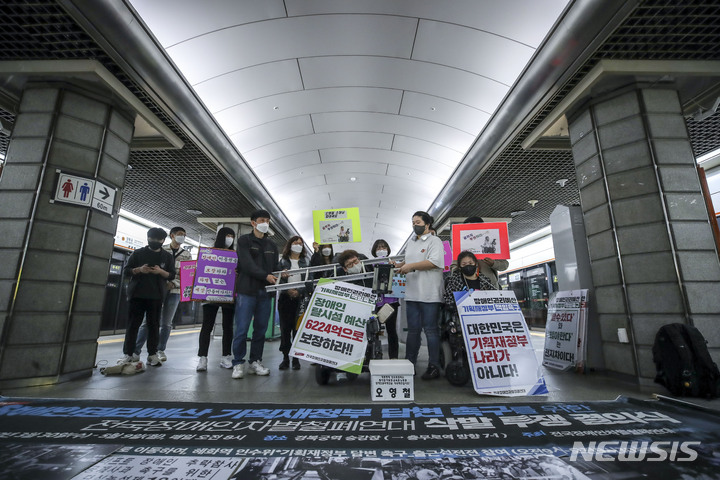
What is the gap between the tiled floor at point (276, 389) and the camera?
2367 mm

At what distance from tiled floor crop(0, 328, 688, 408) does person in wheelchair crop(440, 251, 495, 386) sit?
0.47 ft

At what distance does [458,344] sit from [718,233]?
287cm

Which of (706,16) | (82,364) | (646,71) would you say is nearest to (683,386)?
(646,71)

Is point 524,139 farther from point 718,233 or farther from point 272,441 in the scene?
point 272,441

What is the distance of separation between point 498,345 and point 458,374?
1.44 feet

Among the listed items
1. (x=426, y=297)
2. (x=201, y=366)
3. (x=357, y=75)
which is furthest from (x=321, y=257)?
(x=357, y=75)

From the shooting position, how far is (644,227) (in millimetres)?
3156

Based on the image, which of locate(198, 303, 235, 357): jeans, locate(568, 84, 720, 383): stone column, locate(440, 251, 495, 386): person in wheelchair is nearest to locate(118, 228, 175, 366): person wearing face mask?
locate(198, 303, 235, 357): jeans

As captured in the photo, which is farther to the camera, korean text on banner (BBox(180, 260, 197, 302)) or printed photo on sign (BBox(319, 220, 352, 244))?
printed photo on sign (BBox(319, 220, 352, 244))

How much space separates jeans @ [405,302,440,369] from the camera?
303 centimetres

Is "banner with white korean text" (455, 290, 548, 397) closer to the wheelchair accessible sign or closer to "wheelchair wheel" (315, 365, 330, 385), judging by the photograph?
"wheelchair wheel" (315, 365, 330, 385)

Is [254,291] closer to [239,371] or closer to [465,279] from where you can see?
[239,371]

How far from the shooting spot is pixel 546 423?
1.79 metres

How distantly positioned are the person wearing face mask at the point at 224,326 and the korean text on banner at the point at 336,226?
1.43m
